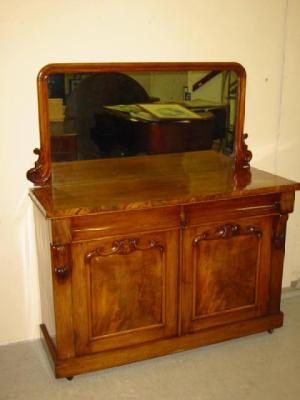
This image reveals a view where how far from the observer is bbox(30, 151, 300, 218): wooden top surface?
196 cm

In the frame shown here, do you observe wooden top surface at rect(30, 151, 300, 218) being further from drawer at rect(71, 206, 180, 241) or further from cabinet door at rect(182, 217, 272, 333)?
cabinet door at rect(182, 217, 272, 333)

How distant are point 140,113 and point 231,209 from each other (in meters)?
0.62

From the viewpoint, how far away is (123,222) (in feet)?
6.66

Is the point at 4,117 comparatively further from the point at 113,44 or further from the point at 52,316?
the point at 52,316

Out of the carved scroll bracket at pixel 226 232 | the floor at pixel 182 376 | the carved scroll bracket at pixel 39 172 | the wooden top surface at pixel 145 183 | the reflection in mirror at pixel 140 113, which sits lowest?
the floor at pixel 182 376

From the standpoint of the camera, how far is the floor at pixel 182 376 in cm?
207

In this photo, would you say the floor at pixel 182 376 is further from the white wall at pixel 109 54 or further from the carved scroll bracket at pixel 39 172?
the carved scroll bracket at pixel 39 172

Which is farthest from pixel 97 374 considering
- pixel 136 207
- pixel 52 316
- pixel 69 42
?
pixel 69 42

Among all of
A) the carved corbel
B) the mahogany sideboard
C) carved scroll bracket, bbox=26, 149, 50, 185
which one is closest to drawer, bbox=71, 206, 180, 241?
the mahogany sideboard

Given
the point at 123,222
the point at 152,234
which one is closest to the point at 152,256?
the point at 152,234

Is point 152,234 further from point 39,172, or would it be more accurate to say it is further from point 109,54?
point 109,54

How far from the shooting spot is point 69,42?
2186 millimetres

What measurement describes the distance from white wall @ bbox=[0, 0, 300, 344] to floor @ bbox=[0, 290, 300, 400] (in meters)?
0.28

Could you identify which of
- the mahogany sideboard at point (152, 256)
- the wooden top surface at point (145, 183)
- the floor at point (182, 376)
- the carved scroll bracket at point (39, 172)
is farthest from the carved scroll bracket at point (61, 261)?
the floor at point (182, 376)
